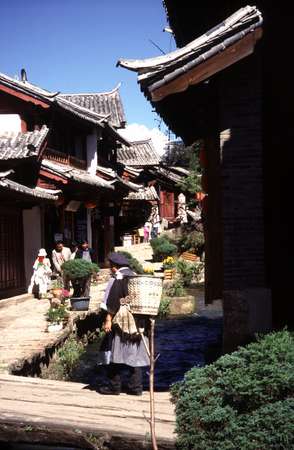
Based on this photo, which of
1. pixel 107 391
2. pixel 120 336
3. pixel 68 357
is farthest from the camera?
pixel 68 357

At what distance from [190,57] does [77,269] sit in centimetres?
971

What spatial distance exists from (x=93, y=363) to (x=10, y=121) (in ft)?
32.8

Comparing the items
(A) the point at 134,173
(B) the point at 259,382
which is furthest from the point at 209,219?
(A) the point at 134,173

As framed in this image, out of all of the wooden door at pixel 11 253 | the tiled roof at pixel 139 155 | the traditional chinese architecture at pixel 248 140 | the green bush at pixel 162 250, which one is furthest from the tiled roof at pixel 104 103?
the traditional chinese architecture at pixel 248 140

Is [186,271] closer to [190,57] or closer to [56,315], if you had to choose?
[56,315]

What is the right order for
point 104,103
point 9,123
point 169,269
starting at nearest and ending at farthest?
1. point 9,123
2. point 169,269
3. point 104,103


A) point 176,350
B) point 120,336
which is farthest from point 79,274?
point 120,336

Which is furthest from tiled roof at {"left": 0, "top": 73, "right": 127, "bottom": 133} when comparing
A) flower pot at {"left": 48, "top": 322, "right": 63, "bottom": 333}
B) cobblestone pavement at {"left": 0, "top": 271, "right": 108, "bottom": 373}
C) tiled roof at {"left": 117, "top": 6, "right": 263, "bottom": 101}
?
tiled roof at {"left": 117, "top": 6, "right": 263, "bottom": 101}

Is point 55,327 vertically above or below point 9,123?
below

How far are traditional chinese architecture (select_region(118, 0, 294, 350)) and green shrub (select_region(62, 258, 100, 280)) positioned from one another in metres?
8.71

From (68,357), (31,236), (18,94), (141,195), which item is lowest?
(68,357)

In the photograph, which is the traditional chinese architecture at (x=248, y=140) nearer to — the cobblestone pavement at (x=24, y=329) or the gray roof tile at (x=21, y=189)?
the cobblestone pavement at (x=24, y=329)

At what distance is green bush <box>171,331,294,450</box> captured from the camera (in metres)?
4.38

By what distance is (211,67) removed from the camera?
5566 millimetres
